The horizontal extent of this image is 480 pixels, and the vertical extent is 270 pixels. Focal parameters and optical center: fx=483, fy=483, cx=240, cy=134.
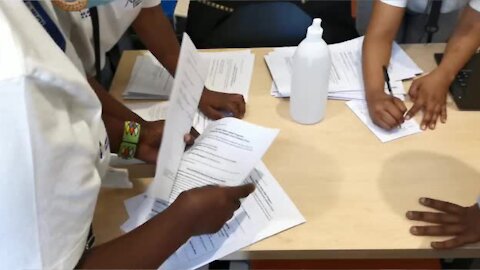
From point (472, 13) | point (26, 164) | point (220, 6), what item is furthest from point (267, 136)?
point (220, 6)

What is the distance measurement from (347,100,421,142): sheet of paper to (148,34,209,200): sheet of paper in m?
0.40

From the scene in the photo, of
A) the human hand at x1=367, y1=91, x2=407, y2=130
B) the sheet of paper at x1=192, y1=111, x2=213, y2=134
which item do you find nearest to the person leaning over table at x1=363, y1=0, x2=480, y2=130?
the human hand at x1=367, y1=91, x2=407, y2=130

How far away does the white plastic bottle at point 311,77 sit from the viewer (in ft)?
3.00

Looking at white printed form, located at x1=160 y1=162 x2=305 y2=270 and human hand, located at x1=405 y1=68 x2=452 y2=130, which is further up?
human hand, located at x1=405 y1=68 x2=452 y2=130

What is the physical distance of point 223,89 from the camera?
1.14 metres

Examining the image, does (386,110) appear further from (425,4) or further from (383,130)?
(425,4)

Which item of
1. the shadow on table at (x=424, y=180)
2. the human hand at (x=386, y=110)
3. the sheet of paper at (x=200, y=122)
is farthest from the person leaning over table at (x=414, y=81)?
the sheet of paper at (x=200, y=122)

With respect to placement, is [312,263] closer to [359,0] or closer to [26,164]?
[26,164]

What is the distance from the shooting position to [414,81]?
1.11 metres

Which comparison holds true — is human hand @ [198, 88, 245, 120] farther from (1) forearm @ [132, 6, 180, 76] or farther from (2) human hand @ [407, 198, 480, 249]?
(2) human hand @ [407, 198, 480, 249]

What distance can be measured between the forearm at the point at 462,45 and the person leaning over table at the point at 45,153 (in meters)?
0.81

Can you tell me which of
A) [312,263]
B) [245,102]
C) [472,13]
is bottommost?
[312,263]

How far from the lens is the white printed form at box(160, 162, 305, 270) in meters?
0.79

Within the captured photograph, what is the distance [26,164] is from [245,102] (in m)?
0.63
